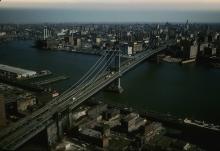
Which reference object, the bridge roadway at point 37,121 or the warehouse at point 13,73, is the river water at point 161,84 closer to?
the bridge roadway at point 37,121

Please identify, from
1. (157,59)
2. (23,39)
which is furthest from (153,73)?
(23,39)

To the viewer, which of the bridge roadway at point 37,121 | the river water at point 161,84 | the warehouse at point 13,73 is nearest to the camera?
the bridge roadway at point 37,121

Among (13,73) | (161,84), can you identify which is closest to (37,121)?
(161,84)

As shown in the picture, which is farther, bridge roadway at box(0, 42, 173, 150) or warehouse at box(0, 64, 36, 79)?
warehouse at box(0, 64, 36, 79)

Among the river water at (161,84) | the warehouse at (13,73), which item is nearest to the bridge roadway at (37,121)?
the river water at (161,84)

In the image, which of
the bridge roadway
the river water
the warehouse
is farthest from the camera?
the warehouse

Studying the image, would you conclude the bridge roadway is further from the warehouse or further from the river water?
the warehouse

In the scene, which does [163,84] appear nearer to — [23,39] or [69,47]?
[69,47]

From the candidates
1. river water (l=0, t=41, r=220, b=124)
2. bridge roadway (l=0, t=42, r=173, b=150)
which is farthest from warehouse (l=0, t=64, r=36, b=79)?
bridge roadway (l=0, t=42, r=173, b=150)
